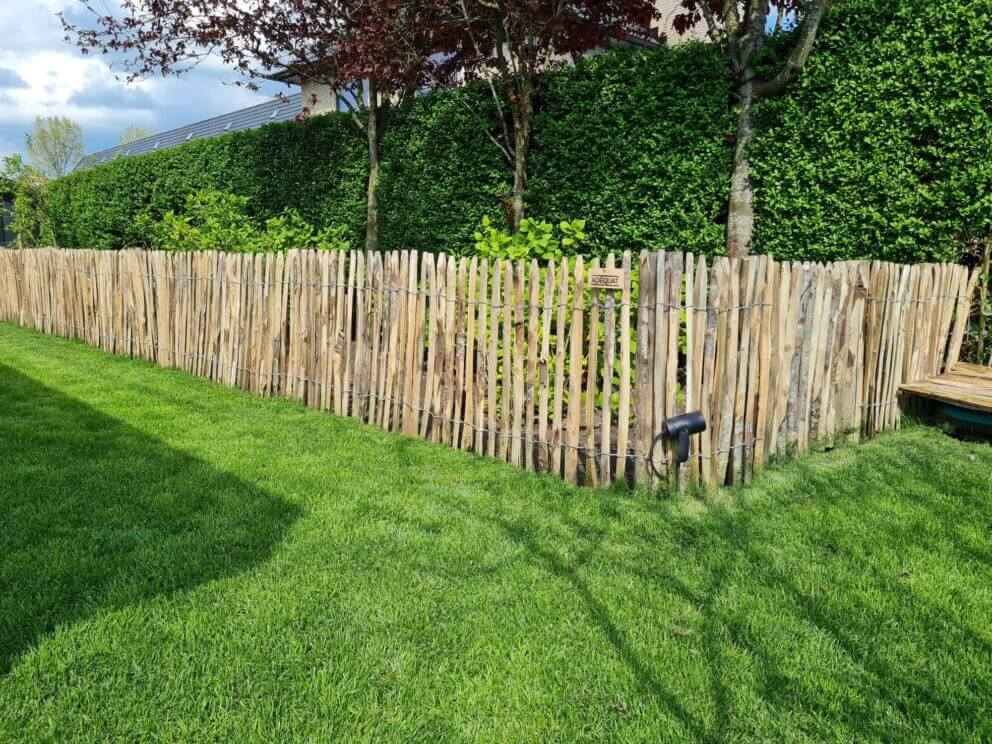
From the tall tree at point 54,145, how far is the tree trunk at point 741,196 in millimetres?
62663

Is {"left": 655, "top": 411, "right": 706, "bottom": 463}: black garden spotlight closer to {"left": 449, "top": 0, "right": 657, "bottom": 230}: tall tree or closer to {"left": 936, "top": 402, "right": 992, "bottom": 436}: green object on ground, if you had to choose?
{"left": 936, "top": 402, "right": 992, "bottom": 436}: green object on ground

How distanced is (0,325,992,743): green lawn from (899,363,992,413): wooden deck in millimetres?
474

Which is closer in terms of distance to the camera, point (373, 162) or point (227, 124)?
point (373, 162)

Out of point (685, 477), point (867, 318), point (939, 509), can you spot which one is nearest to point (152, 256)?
point (685, 477)

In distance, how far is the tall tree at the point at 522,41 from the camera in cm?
723

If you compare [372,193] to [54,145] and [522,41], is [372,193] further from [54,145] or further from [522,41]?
[54,145]

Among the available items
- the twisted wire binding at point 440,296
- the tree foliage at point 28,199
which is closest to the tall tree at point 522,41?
the twisted wire binding at point 440,296

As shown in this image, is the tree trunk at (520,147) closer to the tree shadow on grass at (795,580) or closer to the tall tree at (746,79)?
the tall tree at (746,79)

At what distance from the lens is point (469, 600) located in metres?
2.86

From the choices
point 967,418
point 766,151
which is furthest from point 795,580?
point 766,151

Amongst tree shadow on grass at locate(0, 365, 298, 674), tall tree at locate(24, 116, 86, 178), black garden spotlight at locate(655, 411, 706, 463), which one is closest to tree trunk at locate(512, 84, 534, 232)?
black garden spotlight at locate(655, 411, 706, 463)

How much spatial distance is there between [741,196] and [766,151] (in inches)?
19.4

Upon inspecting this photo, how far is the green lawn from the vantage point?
2.20 m

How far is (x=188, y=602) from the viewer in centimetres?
275
